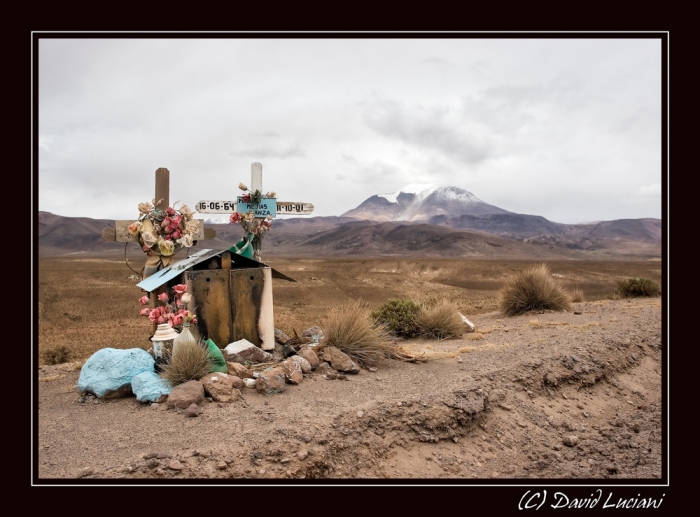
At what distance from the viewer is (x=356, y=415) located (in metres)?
5.81

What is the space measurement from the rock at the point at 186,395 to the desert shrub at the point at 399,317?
18.1 ft

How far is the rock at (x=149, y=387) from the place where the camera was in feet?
21.2

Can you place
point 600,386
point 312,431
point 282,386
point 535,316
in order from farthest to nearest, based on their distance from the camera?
point 535,316 → point 600,386 → point 282,386 → point 312,431

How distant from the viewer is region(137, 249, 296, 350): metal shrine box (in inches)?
320

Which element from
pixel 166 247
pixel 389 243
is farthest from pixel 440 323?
pixel 389 243

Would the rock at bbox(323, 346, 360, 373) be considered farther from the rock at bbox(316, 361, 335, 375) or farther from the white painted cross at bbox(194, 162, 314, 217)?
the white painted cross at bbox(194, 162, 314, 217)

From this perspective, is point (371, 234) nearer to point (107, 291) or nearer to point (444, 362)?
point (107, 291)

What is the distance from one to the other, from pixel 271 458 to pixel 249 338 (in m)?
3.83

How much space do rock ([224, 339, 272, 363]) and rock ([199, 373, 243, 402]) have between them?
1266 mm

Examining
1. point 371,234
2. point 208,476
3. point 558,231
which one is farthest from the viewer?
point 558,231

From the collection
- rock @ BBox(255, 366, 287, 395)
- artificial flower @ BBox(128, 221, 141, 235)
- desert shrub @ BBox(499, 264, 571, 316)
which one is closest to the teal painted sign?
artificial flower @ BBox(128, 221, 141, 235)
